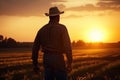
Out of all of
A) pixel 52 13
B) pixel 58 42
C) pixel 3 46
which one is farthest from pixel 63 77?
pixel 3 46

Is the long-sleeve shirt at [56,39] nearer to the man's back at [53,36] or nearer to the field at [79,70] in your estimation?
the man's back at [53,36]

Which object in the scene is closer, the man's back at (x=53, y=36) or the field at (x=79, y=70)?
the man's back at (x=53, y=36)

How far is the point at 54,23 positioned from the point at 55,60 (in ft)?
2.55

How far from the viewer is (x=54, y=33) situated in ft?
24.6

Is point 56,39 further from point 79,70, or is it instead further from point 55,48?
point 79,70

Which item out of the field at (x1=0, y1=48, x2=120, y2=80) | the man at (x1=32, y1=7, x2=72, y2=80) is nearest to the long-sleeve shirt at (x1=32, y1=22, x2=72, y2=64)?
the man at (x1=32, y1=7, x2=72, y2=80)

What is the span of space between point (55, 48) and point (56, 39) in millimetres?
204

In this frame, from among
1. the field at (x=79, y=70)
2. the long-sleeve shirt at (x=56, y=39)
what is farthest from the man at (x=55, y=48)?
the field at (x=79, y=70)

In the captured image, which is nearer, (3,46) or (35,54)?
(35,54)

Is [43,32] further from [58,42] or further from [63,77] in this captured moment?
[63,77]

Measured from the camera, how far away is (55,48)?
738cm

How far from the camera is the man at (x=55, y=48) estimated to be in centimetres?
736

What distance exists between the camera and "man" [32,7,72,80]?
736 cm

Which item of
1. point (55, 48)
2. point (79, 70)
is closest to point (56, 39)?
point (55, 48)
